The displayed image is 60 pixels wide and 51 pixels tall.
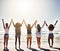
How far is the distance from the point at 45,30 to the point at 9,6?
0.55 m

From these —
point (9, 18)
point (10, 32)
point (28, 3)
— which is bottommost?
point (10, 32)

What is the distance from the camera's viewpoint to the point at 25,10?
2656 mm

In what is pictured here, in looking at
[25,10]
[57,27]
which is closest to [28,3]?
[25,10]

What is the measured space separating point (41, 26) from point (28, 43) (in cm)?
27

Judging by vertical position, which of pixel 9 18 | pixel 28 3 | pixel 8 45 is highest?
pixel 28 3

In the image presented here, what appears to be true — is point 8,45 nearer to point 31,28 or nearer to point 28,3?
point 31,28

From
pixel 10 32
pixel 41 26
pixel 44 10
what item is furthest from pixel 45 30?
pixel 10 32

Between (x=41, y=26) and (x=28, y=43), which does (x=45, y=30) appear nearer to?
(x=41, y=26)

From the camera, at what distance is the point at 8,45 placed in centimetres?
262

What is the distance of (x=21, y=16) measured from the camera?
2.64 metres

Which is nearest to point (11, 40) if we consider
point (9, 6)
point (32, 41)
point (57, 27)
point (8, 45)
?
point (8, 45)

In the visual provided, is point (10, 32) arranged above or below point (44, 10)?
below

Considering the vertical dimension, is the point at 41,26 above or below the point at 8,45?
above

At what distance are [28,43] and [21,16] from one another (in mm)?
353
